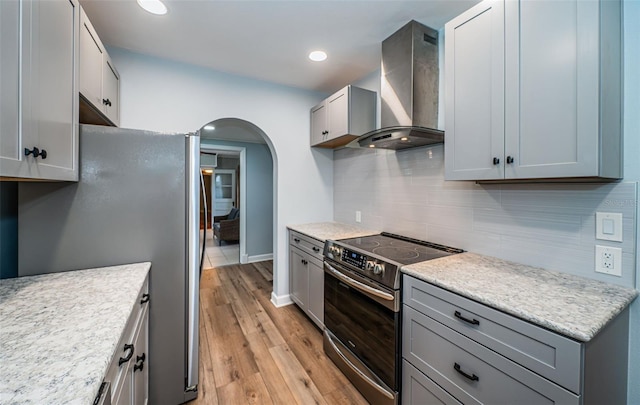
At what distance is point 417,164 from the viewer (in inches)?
87.1

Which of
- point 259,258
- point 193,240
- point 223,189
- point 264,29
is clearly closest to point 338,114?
point 264,29

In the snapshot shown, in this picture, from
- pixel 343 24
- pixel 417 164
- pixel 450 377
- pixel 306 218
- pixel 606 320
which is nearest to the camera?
pixel 606 320

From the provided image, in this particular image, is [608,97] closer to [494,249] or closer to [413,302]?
[494,249]

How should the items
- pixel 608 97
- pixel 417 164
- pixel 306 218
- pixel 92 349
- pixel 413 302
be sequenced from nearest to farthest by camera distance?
pixel 92 349
pixel 608 97
pixel 413 302
pixel 417 164
pixel 306 218

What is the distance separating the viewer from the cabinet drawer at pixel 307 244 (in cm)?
236

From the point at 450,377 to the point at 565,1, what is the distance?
1.73 meters

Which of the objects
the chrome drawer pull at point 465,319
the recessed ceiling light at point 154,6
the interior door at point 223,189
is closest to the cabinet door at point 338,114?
the recessed ceiling light at point 154,6

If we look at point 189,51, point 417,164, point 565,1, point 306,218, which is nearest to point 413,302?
point 417,164

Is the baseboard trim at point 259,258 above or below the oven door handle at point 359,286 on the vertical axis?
below

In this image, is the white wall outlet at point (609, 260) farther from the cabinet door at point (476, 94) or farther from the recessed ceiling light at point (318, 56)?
the recessed ceiling light at point (318, 56)

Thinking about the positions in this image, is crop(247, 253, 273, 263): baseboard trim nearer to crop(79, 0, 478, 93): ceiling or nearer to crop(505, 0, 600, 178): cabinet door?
crop(79, 0, 478, 93): ceiling

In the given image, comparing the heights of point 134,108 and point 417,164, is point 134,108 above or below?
above

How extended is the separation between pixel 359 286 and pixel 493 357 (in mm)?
792

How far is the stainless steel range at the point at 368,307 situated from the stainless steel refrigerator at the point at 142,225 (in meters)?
0.98
